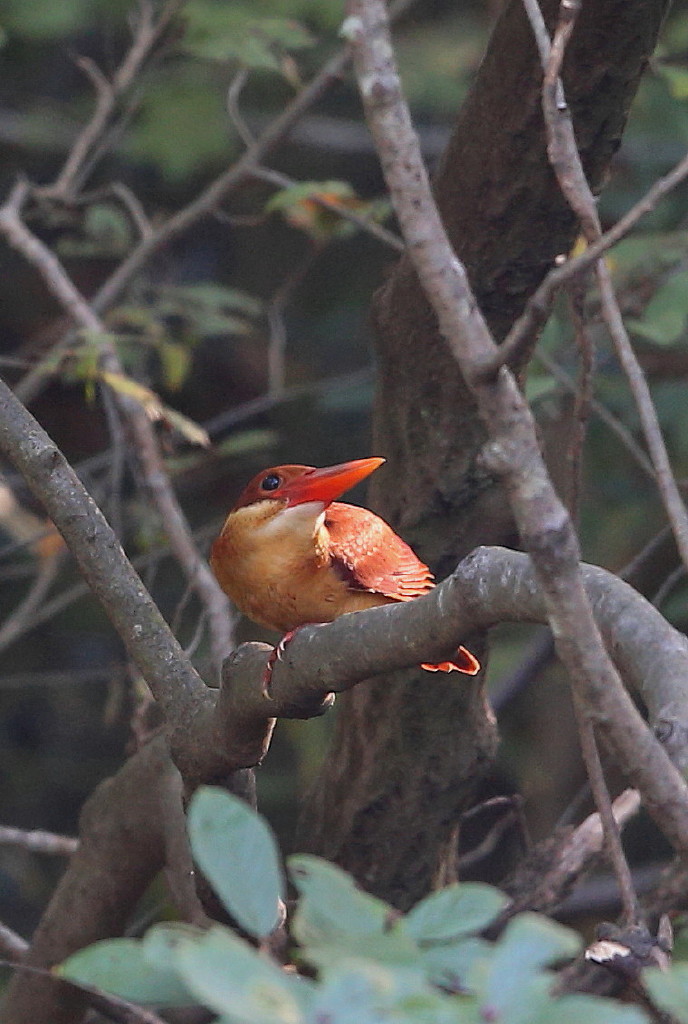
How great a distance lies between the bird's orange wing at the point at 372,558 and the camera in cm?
219

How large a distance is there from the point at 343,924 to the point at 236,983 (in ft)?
0.34

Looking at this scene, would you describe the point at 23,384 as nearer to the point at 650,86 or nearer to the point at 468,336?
the point at 650,86

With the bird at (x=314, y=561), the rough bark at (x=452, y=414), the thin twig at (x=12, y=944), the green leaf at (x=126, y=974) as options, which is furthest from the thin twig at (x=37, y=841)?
the green leaf at (x=126, y=974)

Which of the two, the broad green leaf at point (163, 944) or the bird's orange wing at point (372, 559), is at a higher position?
the broad green leaf at point (163, 944)

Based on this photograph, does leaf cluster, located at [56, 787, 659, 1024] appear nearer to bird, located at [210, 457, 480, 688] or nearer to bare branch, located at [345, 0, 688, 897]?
bare branch, located at [345, 0, 688, 897]

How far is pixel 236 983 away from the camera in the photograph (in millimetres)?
725

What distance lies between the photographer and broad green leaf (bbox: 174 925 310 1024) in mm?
706

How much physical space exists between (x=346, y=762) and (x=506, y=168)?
1.13 metres

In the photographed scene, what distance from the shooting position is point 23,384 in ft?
11.2

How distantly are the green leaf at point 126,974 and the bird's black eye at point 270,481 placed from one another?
5.18ft

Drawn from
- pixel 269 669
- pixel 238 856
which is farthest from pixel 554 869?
pixel 238 856

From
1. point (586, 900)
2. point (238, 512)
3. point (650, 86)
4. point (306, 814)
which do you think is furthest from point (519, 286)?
point (650, 86)

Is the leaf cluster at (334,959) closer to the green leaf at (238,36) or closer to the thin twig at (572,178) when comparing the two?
the thin twig at (572,178)

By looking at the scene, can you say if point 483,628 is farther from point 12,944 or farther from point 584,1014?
point 12,944
